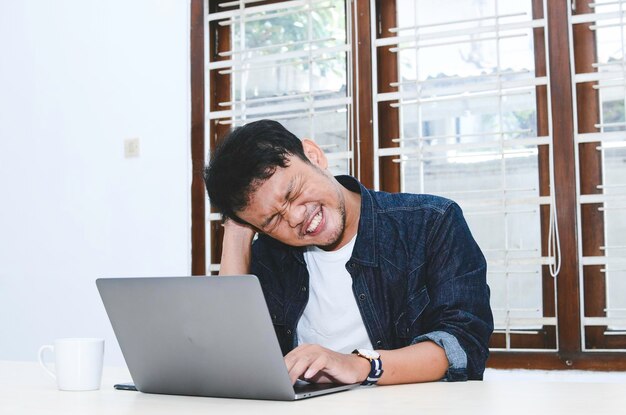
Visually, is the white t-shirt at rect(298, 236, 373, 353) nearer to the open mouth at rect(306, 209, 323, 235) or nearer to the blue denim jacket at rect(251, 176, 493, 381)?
the blue denim jacket at rect(251, 176, 493, 381)

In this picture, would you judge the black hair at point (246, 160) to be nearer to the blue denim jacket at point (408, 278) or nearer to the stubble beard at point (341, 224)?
the stubble beard at point (341, 224)

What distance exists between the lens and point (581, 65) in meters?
2.63

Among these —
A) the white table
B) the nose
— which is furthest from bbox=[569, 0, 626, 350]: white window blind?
the white table

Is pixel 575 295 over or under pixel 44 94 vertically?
under

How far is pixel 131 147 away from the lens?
10.3ft

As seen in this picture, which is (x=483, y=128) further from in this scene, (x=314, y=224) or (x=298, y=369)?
(x=298, y=369)

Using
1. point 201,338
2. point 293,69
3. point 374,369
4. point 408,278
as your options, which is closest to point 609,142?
point 293,69

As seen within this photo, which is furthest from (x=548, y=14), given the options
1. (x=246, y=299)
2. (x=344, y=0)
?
(x=246, y=299)

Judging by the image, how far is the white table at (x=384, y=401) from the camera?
3.00 feet

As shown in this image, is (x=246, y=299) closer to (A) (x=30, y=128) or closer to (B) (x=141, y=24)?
(B) (x=141, y=24)

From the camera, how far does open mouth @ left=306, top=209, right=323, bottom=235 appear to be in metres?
1.48

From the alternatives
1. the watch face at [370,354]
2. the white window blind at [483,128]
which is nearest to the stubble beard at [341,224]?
the watch face at [370,354]

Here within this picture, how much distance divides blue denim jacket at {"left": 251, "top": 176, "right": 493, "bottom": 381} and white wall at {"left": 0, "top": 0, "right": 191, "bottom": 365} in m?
1.48

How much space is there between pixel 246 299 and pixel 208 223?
213 centimetres
